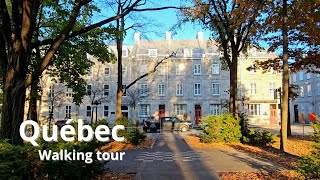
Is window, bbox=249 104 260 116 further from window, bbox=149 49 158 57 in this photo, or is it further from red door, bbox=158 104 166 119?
window, bbox=149 49 158 57

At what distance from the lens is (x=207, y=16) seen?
19.3 m

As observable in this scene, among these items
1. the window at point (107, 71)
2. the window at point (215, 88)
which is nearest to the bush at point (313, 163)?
the window at point (215, 88)

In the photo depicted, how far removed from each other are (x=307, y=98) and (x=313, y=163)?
2178 inches

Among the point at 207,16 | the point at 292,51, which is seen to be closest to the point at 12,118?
the point at 207,16

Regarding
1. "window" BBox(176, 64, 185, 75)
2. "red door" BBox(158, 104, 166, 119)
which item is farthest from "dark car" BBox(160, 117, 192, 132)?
"window" BBox(176, 64, 185, 75)

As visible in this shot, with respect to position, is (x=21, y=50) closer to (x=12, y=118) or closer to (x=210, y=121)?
(x=12, y=118)

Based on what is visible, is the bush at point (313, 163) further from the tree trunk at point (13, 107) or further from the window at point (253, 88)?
the window at point (253, 88)

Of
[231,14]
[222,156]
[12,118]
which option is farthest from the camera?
[231,14]

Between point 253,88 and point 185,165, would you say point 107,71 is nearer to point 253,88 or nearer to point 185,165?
point 253,88

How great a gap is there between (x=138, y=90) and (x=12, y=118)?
39.9 metres

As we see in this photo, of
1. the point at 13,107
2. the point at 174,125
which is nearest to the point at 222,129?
the point at 13,107

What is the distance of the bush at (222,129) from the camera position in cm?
1700

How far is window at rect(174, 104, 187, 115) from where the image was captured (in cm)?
4744

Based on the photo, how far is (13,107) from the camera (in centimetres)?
679
